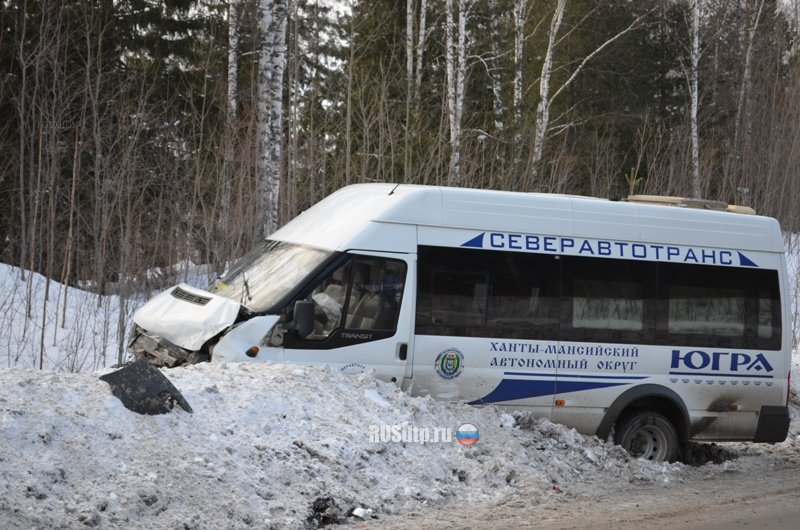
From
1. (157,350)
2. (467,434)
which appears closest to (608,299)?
(467,434)

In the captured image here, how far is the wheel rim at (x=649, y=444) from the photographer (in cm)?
1017

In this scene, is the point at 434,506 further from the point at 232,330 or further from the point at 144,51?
the point at 144,51

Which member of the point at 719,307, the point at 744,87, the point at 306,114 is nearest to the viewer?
the point at 719,307

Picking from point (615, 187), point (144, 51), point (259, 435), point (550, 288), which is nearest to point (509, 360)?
point (550, 288)

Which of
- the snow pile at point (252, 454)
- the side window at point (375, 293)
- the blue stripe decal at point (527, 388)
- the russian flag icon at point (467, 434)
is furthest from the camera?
the blue stripe decal at point (527, 388)

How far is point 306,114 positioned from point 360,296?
1729cm

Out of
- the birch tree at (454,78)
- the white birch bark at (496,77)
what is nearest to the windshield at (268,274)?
the birch tree at (454,78)

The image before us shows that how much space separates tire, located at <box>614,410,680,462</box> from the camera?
1002 cm

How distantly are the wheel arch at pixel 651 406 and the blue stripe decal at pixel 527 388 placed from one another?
30 cm

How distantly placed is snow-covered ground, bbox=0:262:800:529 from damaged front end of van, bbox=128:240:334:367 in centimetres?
35

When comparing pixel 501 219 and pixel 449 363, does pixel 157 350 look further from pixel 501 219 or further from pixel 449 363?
pixel 501 219

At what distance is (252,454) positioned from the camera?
291 inches

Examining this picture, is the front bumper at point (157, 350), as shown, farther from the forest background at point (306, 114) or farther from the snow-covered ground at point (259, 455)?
Result: the forest background at point (306, 114)

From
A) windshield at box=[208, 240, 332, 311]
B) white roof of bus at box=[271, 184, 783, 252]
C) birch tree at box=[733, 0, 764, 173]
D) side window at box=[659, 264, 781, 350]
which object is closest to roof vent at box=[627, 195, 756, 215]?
white roof of bus at box=[271, 184, 783, 252]
